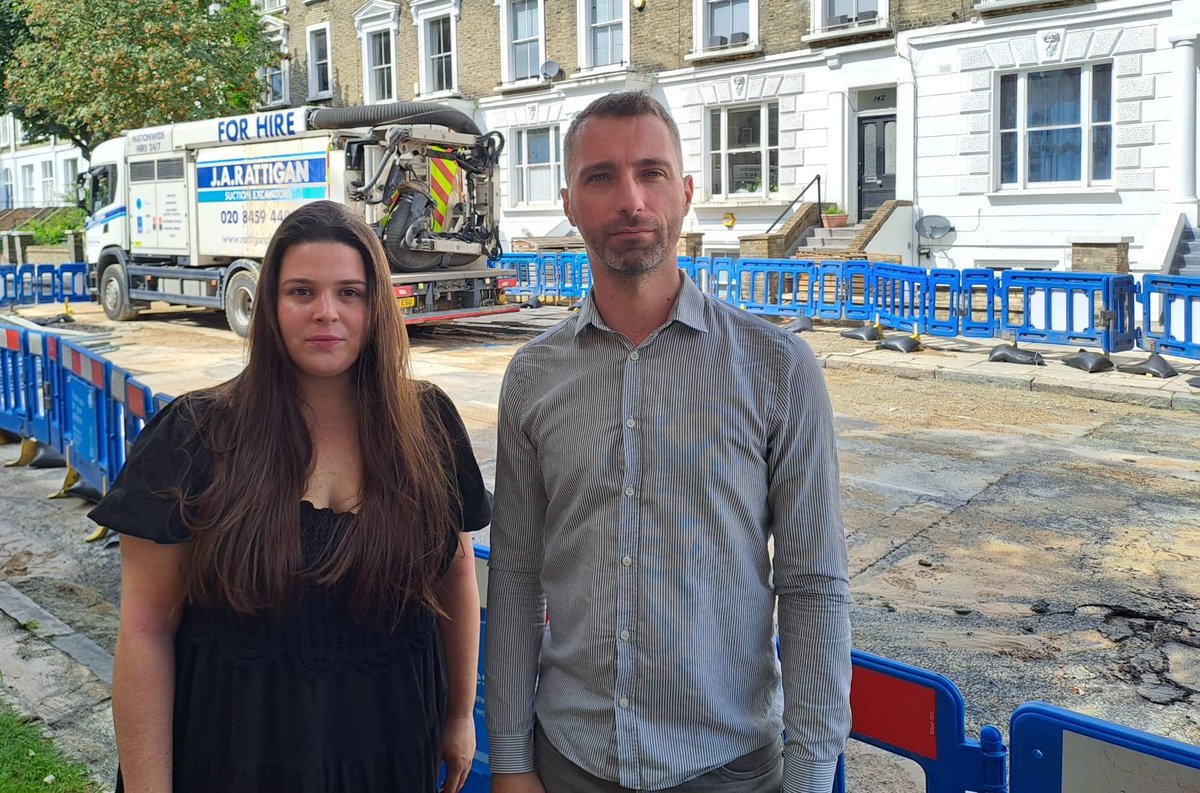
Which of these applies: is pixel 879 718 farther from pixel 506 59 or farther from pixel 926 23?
pixel 506 59

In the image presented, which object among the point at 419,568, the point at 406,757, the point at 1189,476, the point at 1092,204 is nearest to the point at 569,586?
the point at 419,568

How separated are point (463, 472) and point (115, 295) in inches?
839

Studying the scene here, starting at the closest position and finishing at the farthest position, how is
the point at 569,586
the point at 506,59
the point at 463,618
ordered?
1. the point at 569,586
2. the point at 463,618
3. the point at 506,59

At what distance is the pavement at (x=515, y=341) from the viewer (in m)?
4.60

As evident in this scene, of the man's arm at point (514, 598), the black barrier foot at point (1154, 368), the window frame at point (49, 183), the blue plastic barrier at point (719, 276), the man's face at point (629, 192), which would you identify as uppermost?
the window frame at point (49, 183)

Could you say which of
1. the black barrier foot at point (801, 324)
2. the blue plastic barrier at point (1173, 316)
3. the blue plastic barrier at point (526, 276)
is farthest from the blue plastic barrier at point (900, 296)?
the blue plastic barrier at point (526, 276)

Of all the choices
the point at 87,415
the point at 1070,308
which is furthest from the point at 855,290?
the point at 87,415

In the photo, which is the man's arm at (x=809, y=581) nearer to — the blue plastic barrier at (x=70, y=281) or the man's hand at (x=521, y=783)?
the man's hand at (x=521, y=783)

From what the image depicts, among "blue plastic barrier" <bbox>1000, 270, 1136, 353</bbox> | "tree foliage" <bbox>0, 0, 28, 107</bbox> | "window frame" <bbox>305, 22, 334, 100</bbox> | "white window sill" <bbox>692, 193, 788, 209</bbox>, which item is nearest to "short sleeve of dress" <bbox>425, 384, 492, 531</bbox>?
"blue plastic barrier" <bbox>1000, 270, 1136, 353</bbox>

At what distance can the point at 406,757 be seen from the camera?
233 cm

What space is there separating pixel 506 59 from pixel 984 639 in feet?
84.3

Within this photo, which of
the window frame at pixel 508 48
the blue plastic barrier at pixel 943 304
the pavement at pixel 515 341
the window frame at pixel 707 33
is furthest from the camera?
the window frame at pixel 508 48

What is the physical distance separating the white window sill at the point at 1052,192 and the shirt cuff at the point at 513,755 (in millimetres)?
19702

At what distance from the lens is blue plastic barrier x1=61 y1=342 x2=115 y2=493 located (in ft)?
24.9
